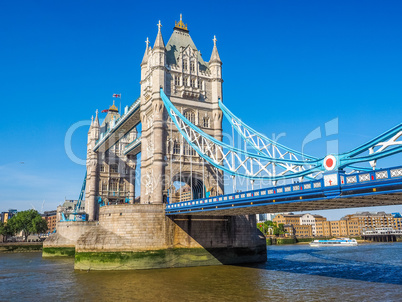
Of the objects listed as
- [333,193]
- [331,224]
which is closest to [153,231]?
[333,193]

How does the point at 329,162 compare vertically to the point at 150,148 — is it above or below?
below

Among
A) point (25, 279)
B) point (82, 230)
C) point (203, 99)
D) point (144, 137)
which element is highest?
point (203, 99)

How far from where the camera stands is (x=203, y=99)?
42531mm

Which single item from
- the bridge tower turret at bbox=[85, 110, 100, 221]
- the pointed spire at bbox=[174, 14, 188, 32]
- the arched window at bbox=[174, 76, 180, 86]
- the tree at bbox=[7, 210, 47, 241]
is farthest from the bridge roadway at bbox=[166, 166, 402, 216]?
the tree at bbox=[7, 210, 47, 241]

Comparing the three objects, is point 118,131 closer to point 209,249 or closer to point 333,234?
point 209,249

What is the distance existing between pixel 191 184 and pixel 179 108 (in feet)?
27.3

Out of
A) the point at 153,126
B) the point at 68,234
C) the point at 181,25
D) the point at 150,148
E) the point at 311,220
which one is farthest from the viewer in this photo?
the point at 311,220

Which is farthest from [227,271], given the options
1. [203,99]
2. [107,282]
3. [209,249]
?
[203,99]

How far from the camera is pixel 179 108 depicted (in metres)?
40.7

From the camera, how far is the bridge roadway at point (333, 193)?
16.1m

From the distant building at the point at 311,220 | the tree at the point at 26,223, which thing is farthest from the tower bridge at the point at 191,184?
the distant building at the point at 311,220

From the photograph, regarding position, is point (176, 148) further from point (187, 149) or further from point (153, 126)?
point (153, 126)

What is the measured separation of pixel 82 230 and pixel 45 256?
5.96 metres

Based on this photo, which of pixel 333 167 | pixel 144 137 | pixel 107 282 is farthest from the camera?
pixel 144 137
